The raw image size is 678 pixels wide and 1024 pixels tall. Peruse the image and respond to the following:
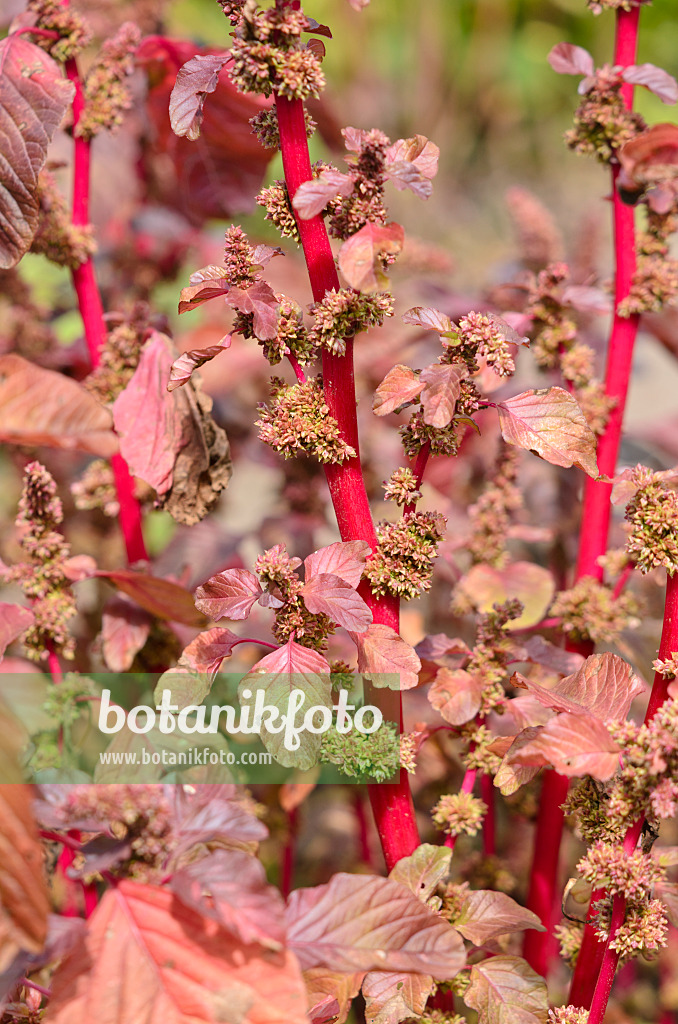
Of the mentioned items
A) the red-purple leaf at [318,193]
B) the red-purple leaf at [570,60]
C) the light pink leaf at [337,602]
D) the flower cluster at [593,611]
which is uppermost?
the red-purple leaf at [570,60]

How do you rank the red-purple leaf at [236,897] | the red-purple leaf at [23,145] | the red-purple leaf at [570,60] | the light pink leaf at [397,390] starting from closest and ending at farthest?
the red-purple leaf at [236,897] → the light pink leaf at [397,390] → the red-purple leaf at [23,145] → the red-purple leaf at [570,60]

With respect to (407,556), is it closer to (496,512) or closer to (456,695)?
(456,695)

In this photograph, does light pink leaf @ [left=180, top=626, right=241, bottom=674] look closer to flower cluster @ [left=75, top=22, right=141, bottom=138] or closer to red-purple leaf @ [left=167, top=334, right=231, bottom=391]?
red-purple leaf @ [left=167, top=334, right=231, bottom=391]

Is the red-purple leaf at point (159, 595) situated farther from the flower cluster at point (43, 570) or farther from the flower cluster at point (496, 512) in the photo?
the flower cluster at point (496, 512)

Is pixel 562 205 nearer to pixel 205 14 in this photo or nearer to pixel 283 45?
pixel 205 14

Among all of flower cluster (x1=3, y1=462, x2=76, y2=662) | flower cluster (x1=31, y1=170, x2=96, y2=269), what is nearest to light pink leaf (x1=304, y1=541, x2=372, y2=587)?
flower cluster (x1=3, y1=462, x2=76, y2=662)

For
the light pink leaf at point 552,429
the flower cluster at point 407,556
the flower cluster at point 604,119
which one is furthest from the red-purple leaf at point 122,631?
the flower cluster at point 604,119
